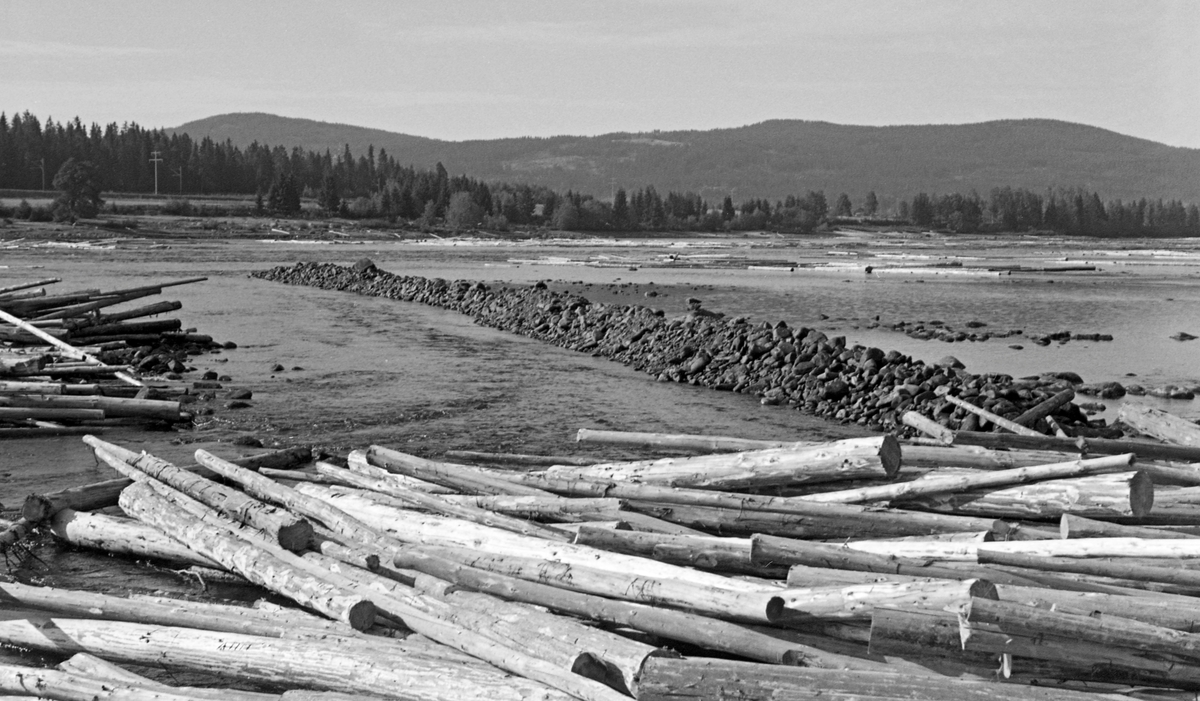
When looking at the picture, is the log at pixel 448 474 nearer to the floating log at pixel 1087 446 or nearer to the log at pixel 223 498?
the log at pixel 223 498

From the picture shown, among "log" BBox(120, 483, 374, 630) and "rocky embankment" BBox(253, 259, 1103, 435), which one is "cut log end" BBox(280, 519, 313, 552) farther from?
"rocky embankment" BBox(253, 259, 1103, 435)

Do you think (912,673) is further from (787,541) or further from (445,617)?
(445,617)

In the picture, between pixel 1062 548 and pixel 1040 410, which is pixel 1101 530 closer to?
pixel 1062 548

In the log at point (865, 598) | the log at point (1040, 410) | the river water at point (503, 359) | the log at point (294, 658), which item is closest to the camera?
the log at point (865, 598)

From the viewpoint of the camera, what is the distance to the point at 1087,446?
1041 cm

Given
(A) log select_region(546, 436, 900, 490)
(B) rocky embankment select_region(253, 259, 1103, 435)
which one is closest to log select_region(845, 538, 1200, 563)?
(A) log select_region(546, 436, 900, 490)

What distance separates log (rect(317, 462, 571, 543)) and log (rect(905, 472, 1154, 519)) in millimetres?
2756

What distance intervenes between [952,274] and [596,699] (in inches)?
2509

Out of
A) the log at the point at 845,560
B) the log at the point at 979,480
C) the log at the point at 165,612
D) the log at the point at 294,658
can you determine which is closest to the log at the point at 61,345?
the log at the point at 165,612

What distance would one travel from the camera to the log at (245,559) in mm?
7340

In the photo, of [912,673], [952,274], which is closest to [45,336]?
[912,673]

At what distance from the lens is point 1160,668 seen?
5.79 meters

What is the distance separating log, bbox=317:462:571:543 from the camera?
855 cm

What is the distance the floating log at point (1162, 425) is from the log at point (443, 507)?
730cm
